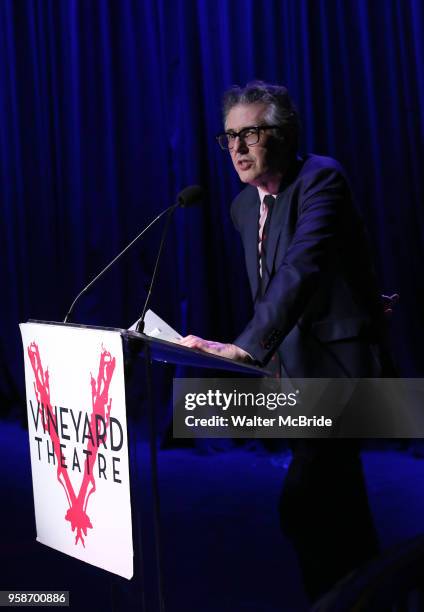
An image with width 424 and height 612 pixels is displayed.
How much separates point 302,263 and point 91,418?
74 centimetres

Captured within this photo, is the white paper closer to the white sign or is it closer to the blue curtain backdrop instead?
the white sign

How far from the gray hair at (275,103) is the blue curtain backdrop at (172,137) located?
6.03 ft

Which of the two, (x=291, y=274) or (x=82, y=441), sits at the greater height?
(x=291, y=274)

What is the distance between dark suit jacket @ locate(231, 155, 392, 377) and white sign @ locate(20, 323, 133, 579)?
0.51 metres

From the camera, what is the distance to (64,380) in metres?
1.84

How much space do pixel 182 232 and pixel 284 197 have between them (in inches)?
89.0

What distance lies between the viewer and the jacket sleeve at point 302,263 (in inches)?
85.9

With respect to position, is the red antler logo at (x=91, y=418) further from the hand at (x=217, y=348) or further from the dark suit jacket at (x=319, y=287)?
the dark suit jacket at (x=319, y=287)

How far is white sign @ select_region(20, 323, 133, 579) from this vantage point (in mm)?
1686

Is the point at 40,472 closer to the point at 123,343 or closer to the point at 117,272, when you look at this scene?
the point at 123,343

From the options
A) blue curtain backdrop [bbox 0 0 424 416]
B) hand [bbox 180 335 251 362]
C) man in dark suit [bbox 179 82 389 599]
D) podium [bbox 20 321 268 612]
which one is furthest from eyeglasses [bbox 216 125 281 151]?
blue curtain backdrop [bbox 0 0 424 416]

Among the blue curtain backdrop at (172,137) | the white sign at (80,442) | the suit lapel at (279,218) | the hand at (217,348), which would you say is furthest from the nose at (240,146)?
the blue curtain backdrop at (172,137)

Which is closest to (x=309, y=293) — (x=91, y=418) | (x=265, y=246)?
(x=265, y=246)

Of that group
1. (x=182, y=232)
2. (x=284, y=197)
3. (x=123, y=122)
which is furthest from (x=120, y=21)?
(x=284, y=197)
